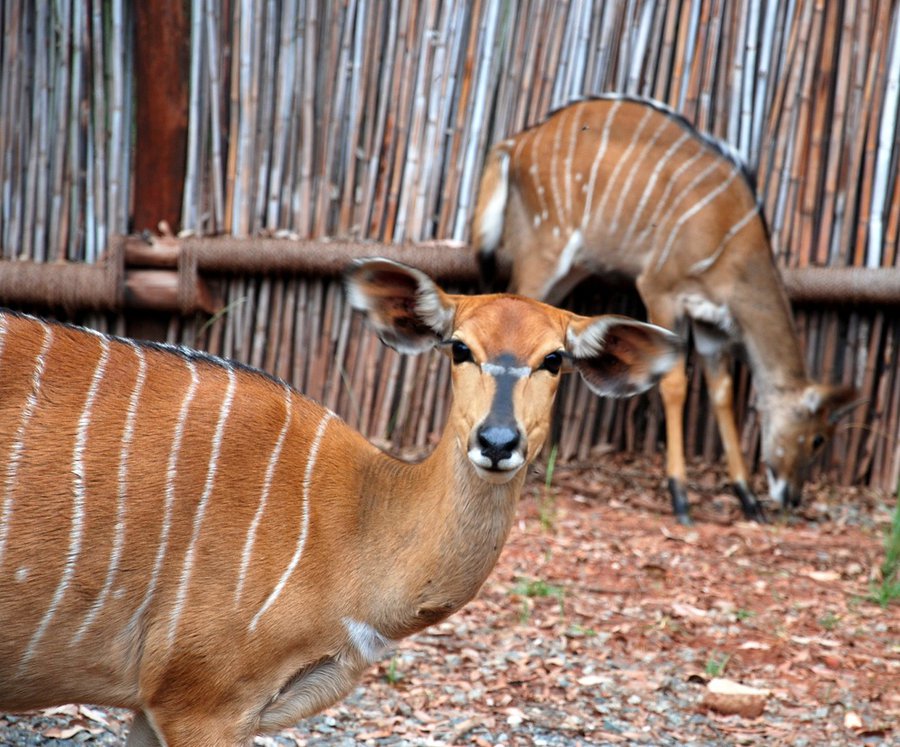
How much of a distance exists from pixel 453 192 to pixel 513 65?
2.26 feet

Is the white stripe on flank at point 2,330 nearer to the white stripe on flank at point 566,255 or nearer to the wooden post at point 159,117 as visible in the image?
the wooden post at point 159,117

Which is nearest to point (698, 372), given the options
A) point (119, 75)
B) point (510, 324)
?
point (119, 75)

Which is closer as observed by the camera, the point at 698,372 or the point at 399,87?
the point at 399,87

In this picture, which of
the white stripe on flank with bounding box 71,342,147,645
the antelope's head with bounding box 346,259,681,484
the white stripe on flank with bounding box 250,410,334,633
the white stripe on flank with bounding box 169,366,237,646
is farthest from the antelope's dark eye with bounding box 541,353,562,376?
the white stripe on flank with bounding box 71,342,147,645

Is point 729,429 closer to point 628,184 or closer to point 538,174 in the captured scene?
point 628,184

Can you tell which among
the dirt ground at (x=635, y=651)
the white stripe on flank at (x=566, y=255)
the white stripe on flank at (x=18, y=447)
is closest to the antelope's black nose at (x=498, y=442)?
the white stripe on flank at (x=18, y=447)

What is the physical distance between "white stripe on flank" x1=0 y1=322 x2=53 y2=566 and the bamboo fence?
11.3 ft

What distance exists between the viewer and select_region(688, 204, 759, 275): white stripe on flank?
232 inches

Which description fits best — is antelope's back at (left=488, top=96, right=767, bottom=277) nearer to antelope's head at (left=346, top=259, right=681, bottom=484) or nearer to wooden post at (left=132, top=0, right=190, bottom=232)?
wooden post at (left=132, top=0, right=190, bottom=232)

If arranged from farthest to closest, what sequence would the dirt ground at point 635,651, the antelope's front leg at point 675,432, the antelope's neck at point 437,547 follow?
the antelope's front leg at point 675,432 < the dirt ground at point 635,651 < the antelope's neck at point 437,547

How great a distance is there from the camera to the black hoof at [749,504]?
19.5 feet

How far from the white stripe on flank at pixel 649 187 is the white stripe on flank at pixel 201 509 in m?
3.48

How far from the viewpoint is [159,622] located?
2533mm

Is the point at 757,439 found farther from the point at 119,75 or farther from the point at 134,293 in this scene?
the point at 119,75
